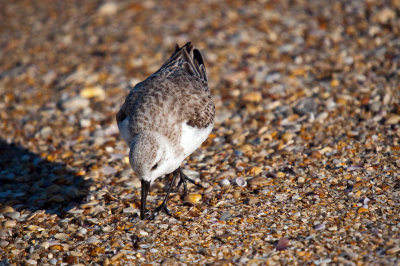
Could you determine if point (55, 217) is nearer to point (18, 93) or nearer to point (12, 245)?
point (12, 245)

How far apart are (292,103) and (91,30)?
4540 millimetres

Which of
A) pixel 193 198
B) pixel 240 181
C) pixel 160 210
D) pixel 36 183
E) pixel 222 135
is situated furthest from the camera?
pixel 222 135

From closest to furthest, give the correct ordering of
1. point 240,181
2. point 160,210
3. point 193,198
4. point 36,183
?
point 160,210
point 193,198
point 240,181
point 36,183

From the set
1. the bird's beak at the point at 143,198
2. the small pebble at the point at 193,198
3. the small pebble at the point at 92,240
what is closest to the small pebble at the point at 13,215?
the small pebble at the point at 92,240

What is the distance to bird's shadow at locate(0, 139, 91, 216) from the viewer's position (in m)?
5.54

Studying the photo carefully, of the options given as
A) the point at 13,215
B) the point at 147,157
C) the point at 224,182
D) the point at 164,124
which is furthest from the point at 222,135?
the point at 13,215

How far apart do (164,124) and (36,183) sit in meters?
2.08

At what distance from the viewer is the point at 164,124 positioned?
5.07 metres

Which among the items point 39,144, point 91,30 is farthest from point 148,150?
point 91,30

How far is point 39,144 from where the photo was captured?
22.2 feet

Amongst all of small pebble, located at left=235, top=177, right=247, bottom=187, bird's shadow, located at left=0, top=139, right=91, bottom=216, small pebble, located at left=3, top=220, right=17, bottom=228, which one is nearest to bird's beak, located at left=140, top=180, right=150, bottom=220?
bird's shadow, located at left=0, top=139, right=91, bottom=216

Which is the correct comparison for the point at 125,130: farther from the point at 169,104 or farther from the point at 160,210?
the point at 160,210

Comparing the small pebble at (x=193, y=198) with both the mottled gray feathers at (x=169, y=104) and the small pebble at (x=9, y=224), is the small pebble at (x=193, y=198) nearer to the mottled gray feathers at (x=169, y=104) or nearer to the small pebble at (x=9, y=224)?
the mottled gray feathers at (x=169, y=104)

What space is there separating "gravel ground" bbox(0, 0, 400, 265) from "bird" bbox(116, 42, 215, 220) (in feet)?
1.81
